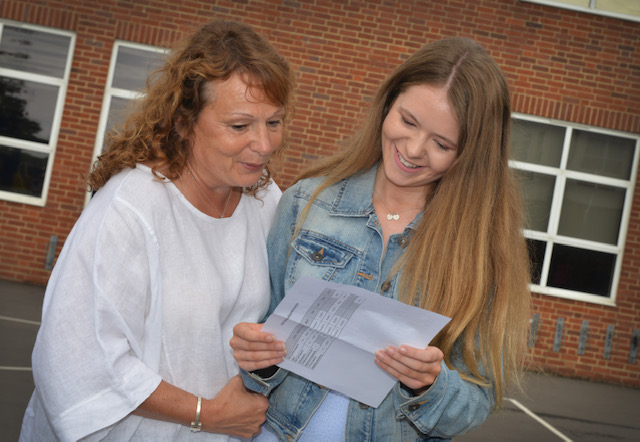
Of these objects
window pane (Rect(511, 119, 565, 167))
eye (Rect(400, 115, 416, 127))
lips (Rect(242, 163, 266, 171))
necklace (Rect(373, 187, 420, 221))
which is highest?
window pane (Rect(511, 119, 565, 167))

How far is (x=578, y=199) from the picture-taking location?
966 cm

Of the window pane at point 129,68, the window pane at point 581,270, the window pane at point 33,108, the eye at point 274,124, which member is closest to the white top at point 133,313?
the eye at point 274,124

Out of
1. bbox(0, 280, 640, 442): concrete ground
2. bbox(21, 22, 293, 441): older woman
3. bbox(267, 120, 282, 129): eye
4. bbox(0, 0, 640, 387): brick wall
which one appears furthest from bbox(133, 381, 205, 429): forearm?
bbox(0, 0, 640, 387): brick wall

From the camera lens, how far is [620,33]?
9.38 m

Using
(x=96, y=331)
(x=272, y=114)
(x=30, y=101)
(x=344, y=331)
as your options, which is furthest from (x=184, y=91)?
(x=30, y=101)

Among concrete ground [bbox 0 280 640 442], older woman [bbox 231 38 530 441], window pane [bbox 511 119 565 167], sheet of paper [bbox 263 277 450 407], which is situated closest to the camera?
sheet of paper [bbox 263 277 450 407]

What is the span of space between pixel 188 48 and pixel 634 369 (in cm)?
891

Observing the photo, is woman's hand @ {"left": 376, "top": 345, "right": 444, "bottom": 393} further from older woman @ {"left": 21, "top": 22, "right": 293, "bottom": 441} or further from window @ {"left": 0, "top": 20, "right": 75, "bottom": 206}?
window @ {"left": 0, "top": 20, "right": 75, "bottom": 206}

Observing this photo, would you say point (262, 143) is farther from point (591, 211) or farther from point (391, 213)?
point (591, 211)

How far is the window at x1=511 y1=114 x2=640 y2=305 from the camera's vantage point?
9.55 metres

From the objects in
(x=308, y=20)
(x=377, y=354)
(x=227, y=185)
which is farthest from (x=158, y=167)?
(x=308, y=20)

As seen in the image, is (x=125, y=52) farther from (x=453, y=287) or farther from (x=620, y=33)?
(x=453, y=287)

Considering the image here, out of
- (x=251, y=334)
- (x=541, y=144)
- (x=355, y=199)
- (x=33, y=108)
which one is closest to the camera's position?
(x=251, y=334)

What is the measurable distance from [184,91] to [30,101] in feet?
26.7
